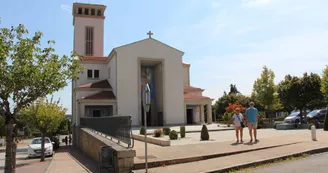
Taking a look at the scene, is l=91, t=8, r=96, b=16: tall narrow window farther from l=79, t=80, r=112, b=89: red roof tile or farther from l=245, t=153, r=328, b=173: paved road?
l=245, t=153, r=328, b=173: paved road

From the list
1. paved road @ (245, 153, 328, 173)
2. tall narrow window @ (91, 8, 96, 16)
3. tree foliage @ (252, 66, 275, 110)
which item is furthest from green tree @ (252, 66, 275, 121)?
tall narrow window @ (91, 8, 96, 16)

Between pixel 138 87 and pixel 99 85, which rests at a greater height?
pixel 99 85

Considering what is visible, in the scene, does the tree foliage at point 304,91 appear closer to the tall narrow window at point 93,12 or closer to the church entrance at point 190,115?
the church entrance at point 190,115

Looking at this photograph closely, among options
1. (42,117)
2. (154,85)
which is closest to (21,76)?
(42,117)

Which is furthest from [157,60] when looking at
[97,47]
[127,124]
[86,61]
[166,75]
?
[127,124]

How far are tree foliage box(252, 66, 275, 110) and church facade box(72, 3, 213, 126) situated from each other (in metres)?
8.82

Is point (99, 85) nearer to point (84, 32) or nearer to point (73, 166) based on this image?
point (84, 32)

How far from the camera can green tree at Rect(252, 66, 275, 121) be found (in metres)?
35.7

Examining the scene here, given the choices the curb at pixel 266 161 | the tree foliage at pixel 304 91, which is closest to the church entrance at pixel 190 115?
the tree foliage at pixel 304 91

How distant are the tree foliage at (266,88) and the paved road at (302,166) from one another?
86.9 ft

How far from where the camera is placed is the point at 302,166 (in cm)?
888

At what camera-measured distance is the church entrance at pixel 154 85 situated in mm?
42197

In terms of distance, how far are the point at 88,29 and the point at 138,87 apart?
1816 cm

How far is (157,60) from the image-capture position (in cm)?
4166
